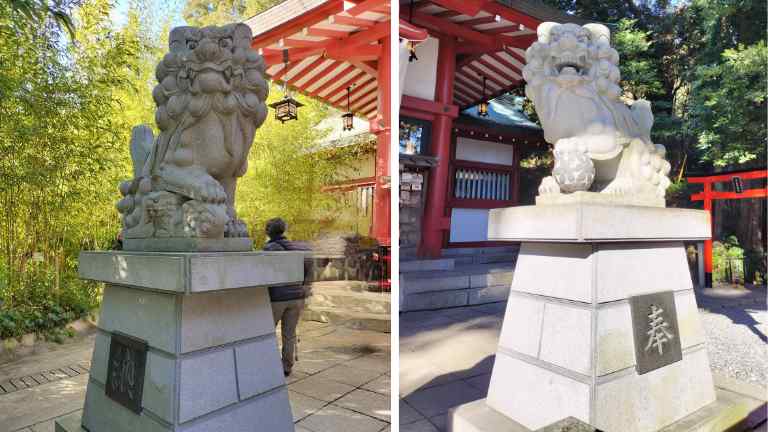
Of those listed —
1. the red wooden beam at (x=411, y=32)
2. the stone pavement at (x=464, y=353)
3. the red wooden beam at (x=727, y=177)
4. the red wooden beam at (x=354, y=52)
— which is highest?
the red wooden beam at (x=354, y=52)

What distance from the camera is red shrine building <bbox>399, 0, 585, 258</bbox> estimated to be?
5.45 meters

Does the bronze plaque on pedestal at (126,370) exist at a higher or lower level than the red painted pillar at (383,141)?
lower

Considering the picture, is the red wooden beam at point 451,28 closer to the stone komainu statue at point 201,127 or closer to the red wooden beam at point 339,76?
the red wooden beam at point 339,76

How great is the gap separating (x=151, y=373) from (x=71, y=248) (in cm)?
472

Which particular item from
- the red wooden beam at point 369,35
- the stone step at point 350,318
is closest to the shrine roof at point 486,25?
the red wooden beam at point 369,35

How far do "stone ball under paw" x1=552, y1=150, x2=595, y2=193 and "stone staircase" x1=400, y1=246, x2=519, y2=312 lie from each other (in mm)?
3216

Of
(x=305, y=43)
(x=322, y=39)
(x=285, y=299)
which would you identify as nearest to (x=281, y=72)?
Result: (x=305, y=43)

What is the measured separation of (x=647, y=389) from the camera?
1.94 meters

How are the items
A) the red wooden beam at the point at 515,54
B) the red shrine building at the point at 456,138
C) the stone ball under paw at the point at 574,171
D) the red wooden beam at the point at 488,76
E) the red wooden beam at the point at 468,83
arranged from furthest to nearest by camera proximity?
Answer: 1. the red wooden beam at the point at 468,83
2. the red wooden beam at the point at 488,76
3. the red wooden beam at the point at 515,54
4. the red shrine building at the point at 456,138
5. the stone ball under paw at the point at 574,171

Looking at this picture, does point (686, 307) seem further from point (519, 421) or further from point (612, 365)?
point (519, 421)

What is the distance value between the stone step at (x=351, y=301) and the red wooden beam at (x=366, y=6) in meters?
3.62

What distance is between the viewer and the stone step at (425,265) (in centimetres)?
575

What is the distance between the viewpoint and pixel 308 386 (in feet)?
11.3

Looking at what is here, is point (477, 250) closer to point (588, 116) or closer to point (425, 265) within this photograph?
point (425, 265)
